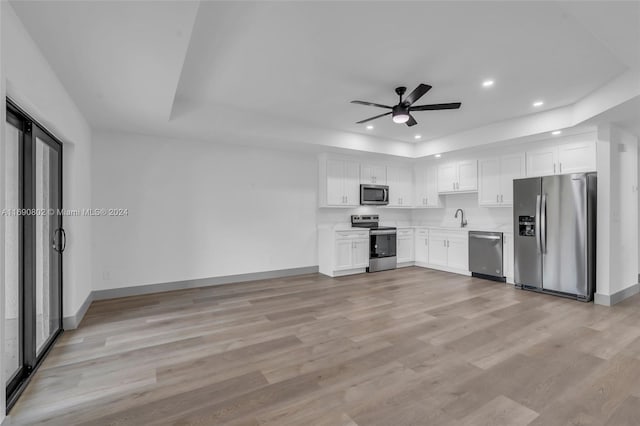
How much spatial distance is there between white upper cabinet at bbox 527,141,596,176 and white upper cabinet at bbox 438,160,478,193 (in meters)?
0.99

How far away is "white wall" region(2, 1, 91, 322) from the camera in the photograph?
1.91 meters

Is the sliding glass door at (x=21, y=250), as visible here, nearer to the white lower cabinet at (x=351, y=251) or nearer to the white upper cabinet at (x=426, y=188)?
the white lower cabinet at (x=351, y=251)

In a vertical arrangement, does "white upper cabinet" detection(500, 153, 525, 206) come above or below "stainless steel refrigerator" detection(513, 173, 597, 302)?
above

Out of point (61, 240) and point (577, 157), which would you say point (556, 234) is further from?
point (61, 240)

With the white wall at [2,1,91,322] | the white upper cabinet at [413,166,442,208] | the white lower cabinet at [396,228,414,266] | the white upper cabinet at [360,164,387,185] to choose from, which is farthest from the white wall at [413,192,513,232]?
the white wall at [2,1,91,322]

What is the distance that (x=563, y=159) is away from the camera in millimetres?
4820

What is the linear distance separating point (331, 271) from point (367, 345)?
10.1 feet

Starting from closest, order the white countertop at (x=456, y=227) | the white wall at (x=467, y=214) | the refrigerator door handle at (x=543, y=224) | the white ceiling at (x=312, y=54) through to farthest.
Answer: the white ceiling at (x=312, y=54), the refrigerator door handle at (x=543, y=224), the white countertop at (x=456, y=227), the white wall at (x=467, y=214)

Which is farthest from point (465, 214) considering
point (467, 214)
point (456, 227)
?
point (456, 227)

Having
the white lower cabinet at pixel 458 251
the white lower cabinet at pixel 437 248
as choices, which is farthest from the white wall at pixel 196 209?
the white lower cabinet at pixel 458 251

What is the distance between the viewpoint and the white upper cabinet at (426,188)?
688 centimetres

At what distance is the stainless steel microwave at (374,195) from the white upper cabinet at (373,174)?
0.45 feet

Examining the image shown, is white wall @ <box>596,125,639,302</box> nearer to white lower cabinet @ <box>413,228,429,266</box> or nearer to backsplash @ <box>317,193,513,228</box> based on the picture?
backsplash @ <box>317,193,513,228</box>

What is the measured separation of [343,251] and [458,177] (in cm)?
290
